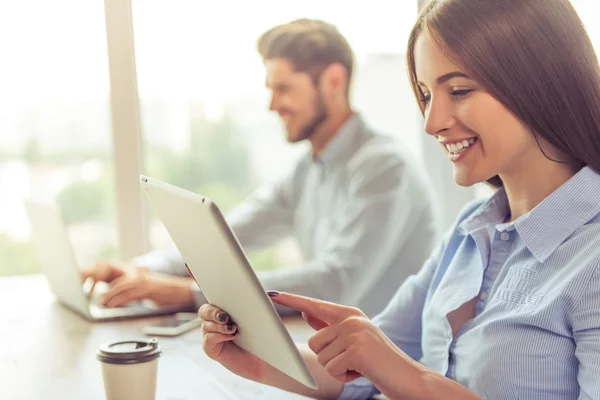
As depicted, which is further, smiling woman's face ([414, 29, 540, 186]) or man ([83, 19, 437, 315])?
man ([83, 19, 437, 315])

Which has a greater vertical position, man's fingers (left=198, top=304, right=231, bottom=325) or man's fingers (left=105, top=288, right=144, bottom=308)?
man's fingers (left=198, top=304, right=231, bottom=325)

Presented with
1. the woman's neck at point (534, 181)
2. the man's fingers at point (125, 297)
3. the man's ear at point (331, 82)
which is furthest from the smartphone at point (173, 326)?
the man's ear at point (331, 82)

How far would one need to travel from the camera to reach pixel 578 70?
119 cm

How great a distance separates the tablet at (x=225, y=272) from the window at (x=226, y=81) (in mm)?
1778

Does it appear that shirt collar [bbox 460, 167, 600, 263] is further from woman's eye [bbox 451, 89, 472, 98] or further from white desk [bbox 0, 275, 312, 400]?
white desk [bbox 0, 275, 312, 400]

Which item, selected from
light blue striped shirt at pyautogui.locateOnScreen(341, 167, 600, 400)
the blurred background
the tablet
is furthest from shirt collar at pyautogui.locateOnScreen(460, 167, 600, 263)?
the blurred background

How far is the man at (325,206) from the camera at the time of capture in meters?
2.14

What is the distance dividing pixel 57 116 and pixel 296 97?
186cm

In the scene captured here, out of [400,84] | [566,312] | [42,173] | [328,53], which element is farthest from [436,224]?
[42,173]

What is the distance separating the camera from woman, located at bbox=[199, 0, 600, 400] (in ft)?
3.64

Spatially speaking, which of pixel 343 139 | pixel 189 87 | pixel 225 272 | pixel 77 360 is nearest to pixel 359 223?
pixel 343 139

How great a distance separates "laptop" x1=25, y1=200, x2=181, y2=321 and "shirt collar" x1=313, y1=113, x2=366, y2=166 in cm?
77

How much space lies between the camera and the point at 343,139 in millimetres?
2463

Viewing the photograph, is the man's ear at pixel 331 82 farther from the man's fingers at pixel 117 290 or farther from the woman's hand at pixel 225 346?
the woman's hand at pixel 225 346
